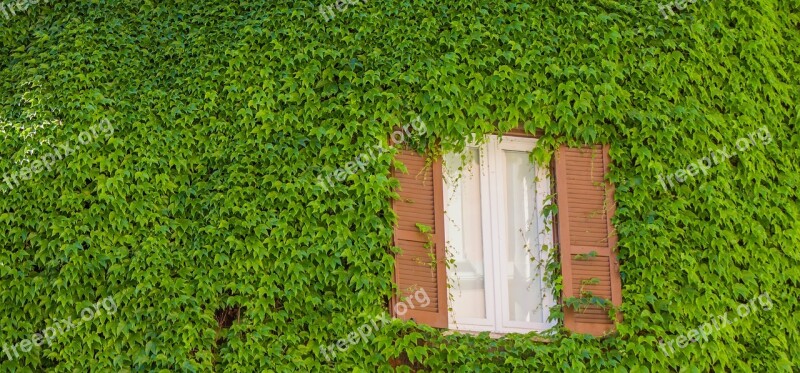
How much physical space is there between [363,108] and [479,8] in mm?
1478

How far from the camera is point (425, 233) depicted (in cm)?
1181

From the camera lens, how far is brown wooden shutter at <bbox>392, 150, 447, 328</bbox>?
11578mm

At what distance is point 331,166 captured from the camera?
38.8ft

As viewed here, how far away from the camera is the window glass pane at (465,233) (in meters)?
11.9

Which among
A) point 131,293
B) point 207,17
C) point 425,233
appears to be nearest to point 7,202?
point 131,293
